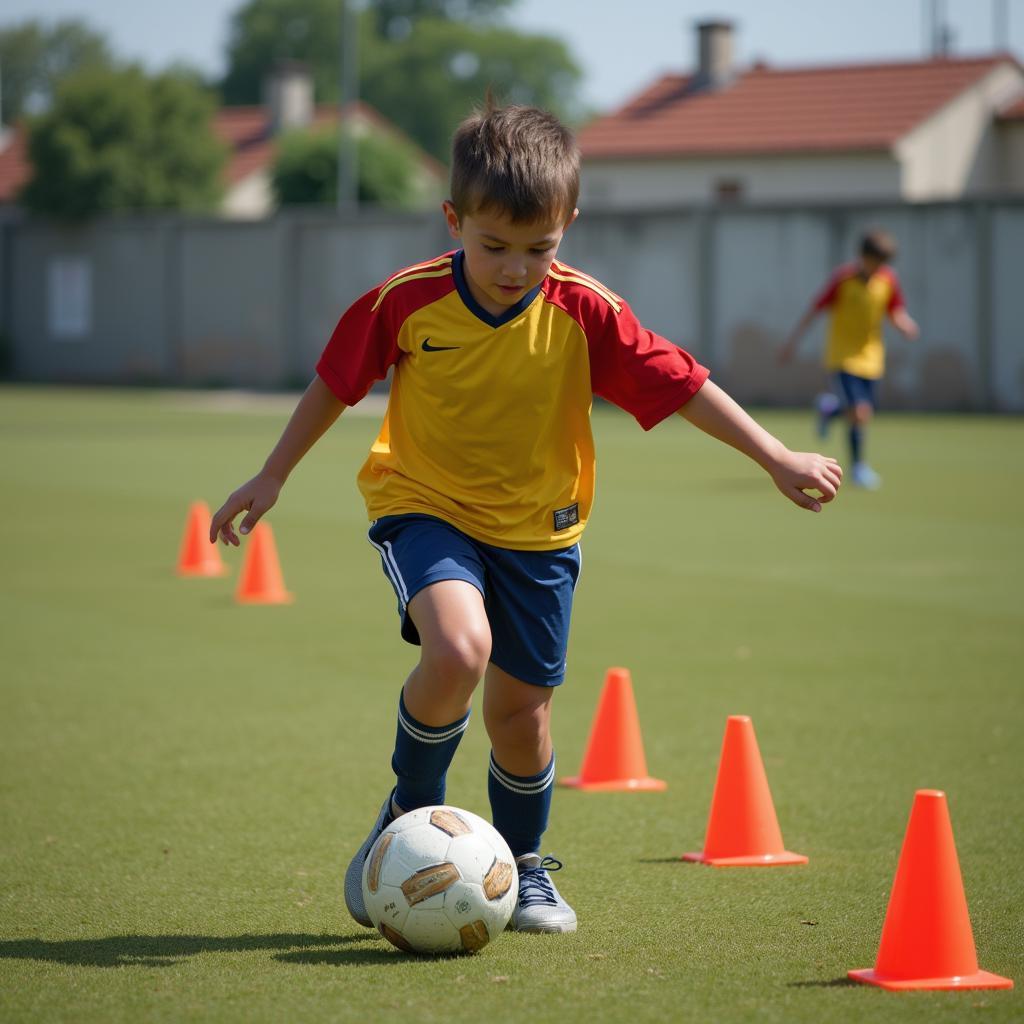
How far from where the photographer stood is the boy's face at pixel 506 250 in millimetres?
4074

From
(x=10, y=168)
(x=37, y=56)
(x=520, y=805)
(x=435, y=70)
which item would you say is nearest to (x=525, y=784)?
(x=520, y=805)

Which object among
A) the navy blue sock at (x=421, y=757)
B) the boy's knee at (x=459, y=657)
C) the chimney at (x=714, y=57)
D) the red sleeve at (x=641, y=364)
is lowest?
the navy blue sock at (x=421, y=757)

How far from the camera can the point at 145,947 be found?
4.11 m

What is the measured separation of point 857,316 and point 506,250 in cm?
1393

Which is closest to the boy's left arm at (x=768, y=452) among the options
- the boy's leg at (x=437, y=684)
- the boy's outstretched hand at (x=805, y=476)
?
the boy's outstretched hand at (x=805, y=476)

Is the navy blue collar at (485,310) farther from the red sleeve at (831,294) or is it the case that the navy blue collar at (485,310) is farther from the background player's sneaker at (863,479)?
the red sleeve at (831,294)

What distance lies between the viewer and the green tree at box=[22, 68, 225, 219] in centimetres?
4256

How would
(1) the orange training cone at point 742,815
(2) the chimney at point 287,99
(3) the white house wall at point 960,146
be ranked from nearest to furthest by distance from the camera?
(1) the orange training cone at point 742,815 → (3) the white house wall at point 960,146 → (2) the chimney at point 287,99

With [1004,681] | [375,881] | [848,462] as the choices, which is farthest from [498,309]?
[848,462]

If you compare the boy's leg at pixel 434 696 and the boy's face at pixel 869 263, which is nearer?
the boy's leg at pixel 434 696

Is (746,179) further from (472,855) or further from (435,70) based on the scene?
(435,70)

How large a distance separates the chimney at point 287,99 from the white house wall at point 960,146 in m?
28.5

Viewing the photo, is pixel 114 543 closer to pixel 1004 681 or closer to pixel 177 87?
pixel 1004 681

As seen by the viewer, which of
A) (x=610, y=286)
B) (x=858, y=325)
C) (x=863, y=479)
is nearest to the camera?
(x=863, y=479)
